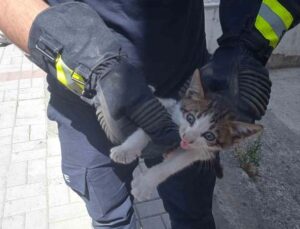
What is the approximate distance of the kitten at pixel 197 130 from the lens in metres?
1.55

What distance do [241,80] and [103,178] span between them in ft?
2.93

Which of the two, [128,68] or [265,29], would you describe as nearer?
[128,68]

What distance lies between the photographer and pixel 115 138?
165cm

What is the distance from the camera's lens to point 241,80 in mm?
1594

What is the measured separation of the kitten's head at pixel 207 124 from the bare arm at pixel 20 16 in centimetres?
70

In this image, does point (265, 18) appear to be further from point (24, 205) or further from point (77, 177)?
point (24, 205)

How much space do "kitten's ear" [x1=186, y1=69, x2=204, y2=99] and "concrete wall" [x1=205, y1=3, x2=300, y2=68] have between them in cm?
355

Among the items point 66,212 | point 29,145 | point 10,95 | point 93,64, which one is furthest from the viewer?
point 10,95

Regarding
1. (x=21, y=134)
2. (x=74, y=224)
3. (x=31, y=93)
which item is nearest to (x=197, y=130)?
(x=74, y=224)

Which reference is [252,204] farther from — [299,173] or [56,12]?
[56,12]

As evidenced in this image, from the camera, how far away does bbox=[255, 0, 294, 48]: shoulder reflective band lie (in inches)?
68.2

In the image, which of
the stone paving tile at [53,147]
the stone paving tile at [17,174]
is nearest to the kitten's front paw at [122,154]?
the stone paving tile at [17,174]

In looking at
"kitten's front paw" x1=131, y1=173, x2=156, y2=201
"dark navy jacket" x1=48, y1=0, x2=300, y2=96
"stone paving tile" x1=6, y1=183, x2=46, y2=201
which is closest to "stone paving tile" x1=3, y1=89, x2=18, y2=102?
"stone paving tile" x1=6, y1=183, x2=46, y2=201

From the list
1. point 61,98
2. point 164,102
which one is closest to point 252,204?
point 164,102
